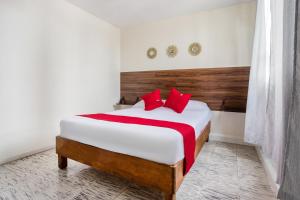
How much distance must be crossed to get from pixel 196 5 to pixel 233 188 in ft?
9.94

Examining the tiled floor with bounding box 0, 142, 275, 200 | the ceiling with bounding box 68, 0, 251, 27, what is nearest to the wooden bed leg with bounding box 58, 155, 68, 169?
the tiled floor with bounding box 0, 142, 275, 200

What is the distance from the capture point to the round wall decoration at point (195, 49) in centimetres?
341

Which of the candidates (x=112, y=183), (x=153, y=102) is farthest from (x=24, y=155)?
(x=153, y=102)

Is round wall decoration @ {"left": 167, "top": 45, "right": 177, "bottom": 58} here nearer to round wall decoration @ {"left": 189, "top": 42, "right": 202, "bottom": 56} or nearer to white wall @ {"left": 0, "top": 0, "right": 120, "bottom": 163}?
round wall decoration @ {"left": 189, "top": 42, "right": 202, "bottom": 56}

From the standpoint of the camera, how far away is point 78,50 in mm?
3205

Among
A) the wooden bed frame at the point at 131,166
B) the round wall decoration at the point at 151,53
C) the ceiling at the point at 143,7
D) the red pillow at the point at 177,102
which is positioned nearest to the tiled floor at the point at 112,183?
the wooden bed frame at the point at 131,166

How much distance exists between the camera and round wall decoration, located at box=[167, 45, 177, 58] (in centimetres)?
366

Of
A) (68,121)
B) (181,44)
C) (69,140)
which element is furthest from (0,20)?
(181,44)

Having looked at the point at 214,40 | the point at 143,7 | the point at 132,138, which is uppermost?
the point at 143,7

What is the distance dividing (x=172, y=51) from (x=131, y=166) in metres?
2.81

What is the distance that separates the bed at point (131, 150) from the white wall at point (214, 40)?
84.4 inches

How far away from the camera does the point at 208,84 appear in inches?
132

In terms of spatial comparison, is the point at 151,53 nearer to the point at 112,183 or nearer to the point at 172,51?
the point at 172,51

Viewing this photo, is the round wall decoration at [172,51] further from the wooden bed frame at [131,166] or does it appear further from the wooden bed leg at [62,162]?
the wooden bed leg at [62,162]
